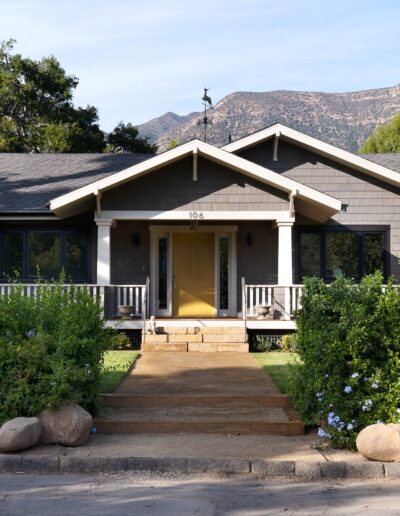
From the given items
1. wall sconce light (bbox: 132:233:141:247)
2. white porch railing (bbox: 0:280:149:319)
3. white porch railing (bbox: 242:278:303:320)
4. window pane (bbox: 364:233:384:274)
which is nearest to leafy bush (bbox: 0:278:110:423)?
white porch railing (bbox: 0:280:149:319)

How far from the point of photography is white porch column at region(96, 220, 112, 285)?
16422mm

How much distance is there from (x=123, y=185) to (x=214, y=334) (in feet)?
12.5

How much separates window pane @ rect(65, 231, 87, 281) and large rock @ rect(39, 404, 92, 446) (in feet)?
32.2

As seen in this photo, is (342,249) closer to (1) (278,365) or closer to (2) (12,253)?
(1) (278,365)

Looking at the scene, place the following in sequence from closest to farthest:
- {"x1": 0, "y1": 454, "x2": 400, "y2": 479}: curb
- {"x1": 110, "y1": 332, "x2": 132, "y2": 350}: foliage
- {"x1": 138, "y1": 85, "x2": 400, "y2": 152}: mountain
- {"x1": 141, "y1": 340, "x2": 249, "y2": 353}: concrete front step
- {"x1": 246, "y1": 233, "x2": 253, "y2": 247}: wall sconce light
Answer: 1. {"x1": 0, "y1": 454, "x2": 400, "y2": 479}: curb
2. {"x1": 141, "y1": 340, "x2": 249, "y2": 353}: concrete front step
3. {"x1": 110, "y1": 332, "x2": 132, "y2": 350}: foliage
4. {"x1": 246, "y1": 233, "x2": 253, "y2": 247}: wall sconce light
5. {"x1": 138, "y1": 85, "x2": 400, "y2": 152}: mountain

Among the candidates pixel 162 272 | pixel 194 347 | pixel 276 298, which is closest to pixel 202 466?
pixel 194 347

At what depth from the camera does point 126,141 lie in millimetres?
39375

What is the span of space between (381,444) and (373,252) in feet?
36.8

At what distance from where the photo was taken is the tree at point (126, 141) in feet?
A: 129

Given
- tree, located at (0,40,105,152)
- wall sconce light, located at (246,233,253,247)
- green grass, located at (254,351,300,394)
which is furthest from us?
tree, located at (0,40,105,152)

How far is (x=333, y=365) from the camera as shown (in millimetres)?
8547

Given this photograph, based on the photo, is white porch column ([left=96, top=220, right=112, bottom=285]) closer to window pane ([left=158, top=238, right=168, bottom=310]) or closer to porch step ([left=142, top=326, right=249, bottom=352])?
porch step ([left=142, top=326, right=249, bottom=352])

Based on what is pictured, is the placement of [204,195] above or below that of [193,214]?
above

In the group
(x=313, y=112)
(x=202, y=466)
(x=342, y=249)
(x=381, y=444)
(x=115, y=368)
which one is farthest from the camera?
(x=313, y=112)
